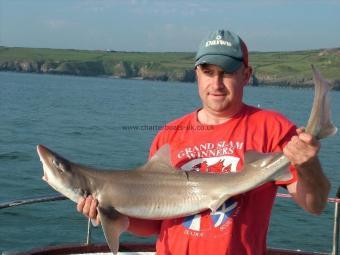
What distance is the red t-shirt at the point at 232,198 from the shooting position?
146 inches

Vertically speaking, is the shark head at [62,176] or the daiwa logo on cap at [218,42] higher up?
the daiwa logo on cap at [218,42]

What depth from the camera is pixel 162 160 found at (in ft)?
13.2

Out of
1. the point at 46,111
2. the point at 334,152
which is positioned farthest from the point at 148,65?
the point at 334,152

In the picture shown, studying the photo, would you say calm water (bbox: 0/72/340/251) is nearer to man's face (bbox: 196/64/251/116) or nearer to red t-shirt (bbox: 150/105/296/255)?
red t-shirt (bbox: 150/105/296/255)

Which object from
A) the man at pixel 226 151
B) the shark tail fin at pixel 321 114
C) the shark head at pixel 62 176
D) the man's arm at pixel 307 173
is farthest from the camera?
the shark head at pixel 62 176

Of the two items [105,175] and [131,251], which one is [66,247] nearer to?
[131,251]

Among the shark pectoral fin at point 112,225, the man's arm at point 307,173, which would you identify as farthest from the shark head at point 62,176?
the man's arm at point 307,173

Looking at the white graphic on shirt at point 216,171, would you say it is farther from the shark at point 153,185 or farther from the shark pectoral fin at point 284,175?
the shark pectoral fin at point 284,175

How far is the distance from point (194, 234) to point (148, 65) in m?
196

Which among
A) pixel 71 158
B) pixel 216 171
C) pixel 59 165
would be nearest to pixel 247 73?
pixel 216 171

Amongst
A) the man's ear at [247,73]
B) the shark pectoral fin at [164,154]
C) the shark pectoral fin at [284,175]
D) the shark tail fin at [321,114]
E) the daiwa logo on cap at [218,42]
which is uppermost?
the daiwa logo on cap at [218,42]

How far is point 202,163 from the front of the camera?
402cm

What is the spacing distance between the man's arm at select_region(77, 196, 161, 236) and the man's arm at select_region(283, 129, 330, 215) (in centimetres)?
105

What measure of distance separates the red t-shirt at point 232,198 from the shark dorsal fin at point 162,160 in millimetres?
69
